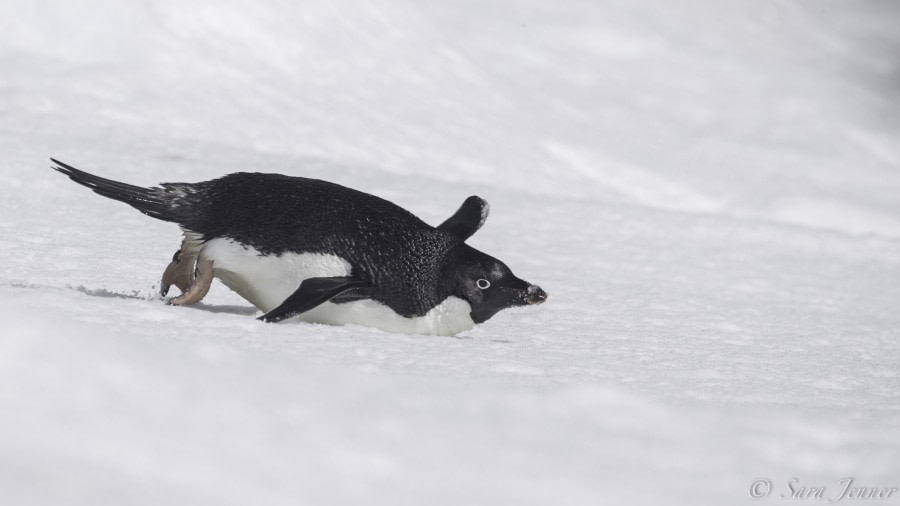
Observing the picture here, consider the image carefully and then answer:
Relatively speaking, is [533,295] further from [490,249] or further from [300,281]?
[490,249]

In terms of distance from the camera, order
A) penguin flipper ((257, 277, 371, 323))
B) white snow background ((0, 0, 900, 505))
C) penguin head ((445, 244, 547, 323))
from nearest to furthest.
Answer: white snow background ((0, 0, 900, 505)) → penguin flipper ((257, 277, 371, 323)) → penguin head ((445, 244, 547, 323))

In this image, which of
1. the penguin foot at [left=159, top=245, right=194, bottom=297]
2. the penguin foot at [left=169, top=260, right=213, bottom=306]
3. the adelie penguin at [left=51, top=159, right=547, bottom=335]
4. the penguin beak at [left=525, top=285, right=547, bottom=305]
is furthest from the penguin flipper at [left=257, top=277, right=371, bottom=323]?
the penguin beak at [left=525, top=285, right=547, bottom=305]

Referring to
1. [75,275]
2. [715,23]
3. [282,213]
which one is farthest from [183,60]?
[715,23]

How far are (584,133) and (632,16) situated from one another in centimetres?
324

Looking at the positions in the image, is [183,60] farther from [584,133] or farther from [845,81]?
[845,81]

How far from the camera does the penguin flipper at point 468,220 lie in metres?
3.95

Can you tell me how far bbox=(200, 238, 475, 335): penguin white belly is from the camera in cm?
349

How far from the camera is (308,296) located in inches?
131

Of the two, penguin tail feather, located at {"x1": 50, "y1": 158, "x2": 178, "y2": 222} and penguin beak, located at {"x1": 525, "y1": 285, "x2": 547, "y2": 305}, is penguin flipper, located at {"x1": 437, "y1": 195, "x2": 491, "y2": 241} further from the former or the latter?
penguin tail feather, located at {"x1": 50, "y1": 158, "x2": 178, "y2": 222}

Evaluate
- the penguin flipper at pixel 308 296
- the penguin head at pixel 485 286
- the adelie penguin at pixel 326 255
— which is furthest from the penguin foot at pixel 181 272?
the penguin head at pixel 485 286

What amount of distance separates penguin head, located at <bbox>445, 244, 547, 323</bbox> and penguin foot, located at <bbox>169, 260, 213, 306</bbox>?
0.79 m

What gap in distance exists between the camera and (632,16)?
41.4 feet

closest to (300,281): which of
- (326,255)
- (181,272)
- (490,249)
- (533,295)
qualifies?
(326,255)

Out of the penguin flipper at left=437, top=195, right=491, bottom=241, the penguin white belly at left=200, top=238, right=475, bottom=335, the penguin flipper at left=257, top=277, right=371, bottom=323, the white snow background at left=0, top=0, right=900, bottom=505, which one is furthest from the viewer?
the penguin flipper at left=437, top=195, right=491, bottom=241
